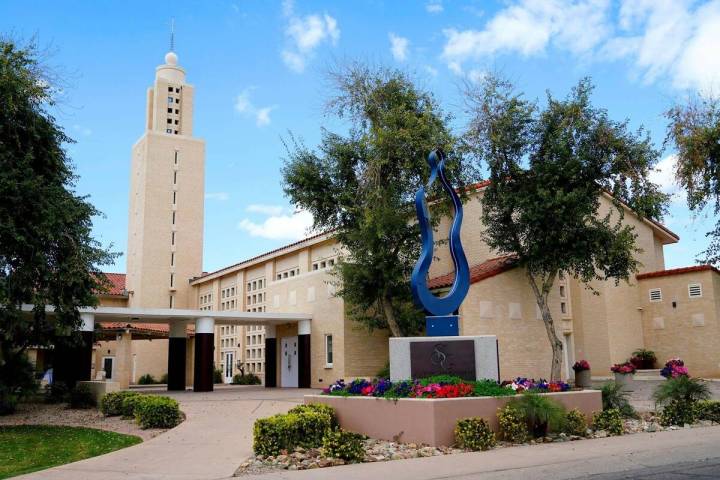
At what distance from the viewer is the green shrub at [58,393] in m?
23.7

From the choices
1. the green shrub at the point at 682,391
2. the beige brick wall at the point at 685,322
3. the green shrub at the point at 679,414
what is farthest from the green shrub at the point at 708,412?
the beige brick wall at the point at 685,322

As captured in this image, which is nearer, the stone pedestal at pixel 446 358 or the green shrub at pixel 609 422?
the green shrub at pixel 609 422

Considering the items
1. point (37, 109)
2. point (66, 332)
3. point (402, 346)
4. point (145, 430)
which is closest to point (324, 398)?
point (402, 346)

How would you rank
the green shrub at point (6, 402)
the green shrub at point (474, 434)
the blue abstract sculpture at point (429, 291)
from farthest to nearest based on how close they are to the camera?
the green shrub at point (6, 402), the blue abstract sculpture at point (429, 291), the green shrub at point (474, 434)

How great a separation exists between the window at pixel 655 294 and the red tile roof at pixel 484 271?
31.6 feet

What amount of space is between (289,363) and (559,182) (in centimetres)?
1514

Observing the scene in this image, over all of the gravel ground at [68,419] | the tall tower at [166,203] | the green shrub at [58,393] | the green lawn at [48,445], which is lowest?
the green lawn at [48,445]

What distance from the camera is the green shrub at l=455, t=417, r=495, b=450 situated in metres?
11.1

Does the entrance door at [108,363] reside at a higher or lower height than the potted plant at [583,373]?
higher

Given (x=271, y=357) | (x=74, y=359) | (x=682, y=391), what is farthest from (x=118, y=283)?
(x=682, y=391)

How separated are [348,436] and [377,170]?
14.6 metres

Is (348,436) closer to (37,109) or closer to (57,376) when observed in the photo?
(37,109)

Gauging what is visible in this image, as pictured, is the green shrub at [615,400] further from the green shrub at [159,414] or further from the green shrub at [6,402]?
the green shrub at [6,402]

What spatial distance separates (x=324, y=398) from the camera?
531 inches
